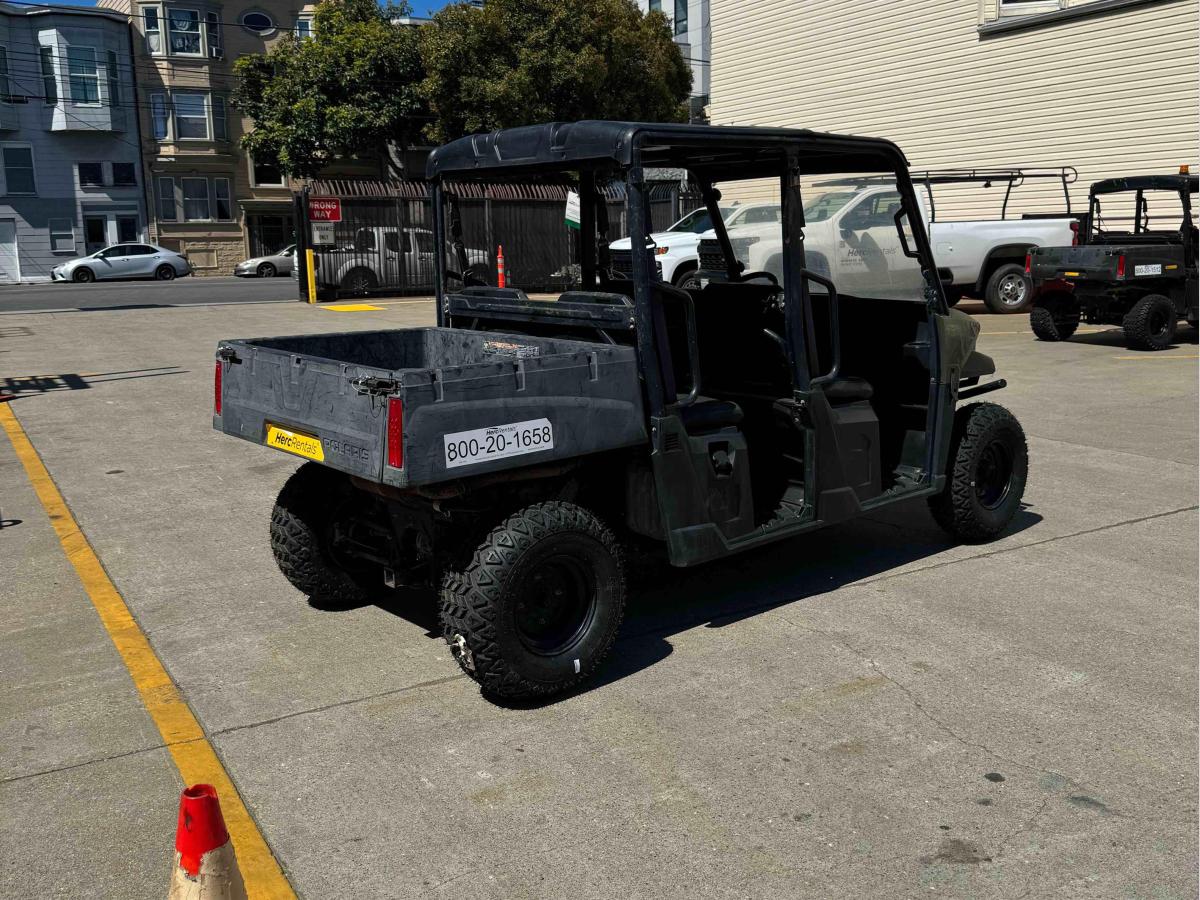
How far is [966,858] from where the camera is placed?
348 cm

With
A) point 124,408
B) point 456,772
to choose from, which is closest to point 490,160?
point 456,772

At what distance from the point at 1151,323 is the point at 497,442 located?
12830 millimetres

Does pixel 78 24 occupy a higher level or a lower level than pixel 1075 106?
higher

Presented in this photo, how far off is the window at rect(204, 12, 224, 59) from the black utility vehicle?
129 feet

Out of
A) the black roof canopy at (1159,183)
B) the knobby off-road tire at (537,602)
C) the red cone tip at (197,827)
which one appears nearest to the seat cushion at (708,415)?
the knobby off-road tire at (537,602)

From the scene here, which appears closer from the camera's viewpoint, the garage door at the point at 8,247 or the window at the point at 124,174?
the garage door at the point at 8,247

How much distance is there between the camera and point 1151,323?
14.8m

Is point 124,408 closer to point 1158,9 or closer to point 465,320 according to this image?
point 465,320

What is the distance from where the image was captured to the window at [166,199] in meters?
45.7

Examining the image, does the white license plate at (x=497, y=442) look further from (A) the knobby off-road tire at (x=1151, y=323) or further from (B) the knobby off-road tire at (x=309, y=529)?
(A) the knobby off-road tire at (x=1151, y=323)

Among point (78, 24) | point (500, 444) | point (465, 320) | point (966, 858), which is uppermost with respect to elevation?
point (78, 24)

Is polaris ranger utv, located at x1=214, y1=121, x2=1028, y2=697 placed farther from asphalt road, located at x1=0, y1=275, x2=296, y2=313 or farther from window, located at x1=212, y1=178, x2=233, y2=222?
window, located at x1=212, y1=178, x2=233, y2=222

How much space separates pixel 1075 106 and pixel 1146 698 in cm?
1868

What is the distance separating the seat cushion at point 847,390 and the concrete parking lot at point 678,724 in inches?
38.2
